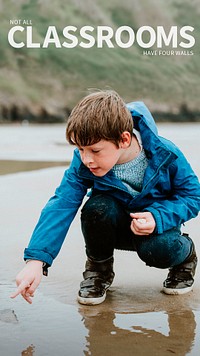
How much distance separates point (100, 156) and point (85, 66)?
34.7 m

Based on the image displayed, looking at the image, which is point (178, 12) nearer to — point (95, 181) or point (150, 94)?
point (150, 94)

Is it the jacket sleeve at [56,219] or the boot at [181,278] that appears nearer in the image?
the jacket sleeve at [56,219]

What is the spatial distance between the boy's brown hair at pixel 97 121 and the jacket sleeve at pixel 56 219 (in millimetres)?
241

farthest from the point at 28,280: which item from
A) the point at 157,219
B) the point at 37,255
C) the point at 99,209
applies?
the point at 157,219

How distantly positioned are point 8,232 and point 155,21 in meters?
39.3

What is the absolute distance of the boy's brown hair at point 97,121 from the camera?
246cm

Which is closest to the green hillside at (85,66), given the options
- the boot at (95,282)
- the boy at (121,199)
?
the boot at (95,282)

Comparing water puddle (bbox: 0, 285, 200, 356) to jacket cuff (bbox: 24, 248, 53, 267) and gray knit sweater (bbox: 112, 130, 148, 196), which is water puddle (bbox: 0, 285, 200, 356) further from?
gray knit sweater (bbox: 112, 130, 148, 196)

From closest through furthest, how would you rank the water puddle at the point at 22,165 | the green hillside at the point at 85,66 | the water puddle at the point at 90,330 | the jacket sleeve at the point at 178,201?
the water puddle at the point at 90,330 < the jacket sleeve at the point at 178,201 < the water puddle at the point at 22,165 < the green hillside at the point at 85,66

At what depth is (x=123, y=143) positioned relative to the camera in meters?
2.58

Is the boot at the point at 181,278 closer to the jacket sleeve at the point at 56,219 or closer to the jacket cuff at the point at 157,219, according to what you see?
the jacket cuff at the point at 157,219

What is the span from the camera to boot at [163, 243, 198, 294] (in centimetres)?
290

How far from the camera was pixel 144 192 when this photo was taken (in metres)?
2.71

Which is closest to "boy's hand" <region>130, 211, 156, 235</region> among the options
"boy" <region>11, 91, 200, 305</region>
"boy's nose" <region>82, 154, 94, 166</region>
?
"boy" <region>11, 91, 200, 305</region>
